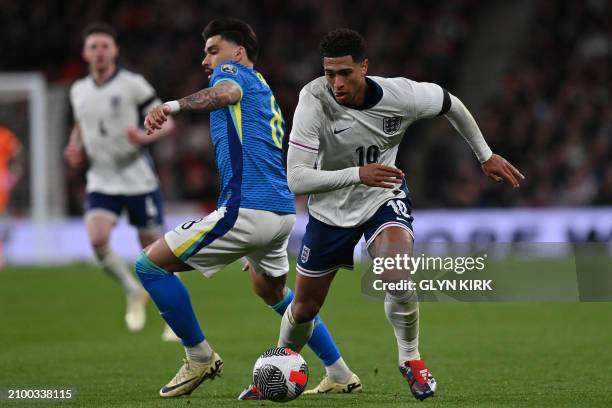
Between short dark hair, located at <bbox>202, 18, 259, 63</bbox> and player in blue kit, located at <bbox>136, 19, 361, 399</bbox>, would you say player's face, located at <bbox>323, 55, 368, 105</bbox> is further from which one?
short dark hair, located at <bbox>202, 18, 259, 63</bbox>

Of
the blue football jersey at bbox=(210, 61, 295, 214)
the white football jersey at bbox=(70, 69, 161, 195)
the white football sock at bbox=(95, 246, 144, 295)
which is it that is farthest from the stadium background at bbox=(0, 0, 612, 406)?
the blue football jersey at bbox=(210, 61, 295, 214)

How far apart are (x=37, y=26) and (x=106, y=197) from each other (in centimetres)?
1510

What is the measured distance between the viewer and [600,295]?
20.6 ft

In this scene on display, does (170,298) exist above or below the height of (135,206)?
below

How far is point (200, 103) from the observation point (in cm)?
607

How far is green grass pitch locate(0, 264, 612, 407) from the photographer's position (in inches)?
258

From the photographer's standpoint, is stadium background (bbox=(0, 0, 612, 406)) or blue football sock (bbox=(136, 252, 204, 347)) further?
stadium background (bbox=(0, 0, 612, 406))

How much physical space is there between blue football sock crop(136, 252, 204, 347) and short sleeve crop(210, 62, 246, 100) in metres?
1.09

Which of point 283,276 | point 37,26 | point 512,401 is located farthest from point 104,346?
point 37,26

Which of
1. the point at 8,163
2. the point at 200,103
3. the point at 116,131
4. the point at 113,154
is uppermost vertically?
the point at 8,163

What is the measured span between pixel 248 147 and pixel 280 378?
1320 mm

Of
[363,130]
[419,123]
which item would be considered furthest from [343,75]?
[419,123]

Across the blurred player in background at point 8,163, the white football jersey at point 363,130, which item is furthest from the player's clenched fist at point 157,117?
the blurred player in background at point 8,163

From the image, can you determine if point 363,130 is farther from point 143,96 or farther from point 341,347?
point 143,96
